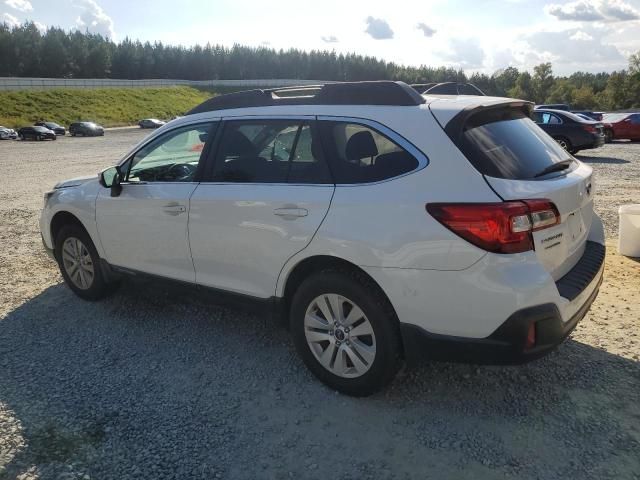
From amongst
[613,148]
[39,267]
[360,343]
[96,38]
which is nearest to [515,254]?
[360,343]

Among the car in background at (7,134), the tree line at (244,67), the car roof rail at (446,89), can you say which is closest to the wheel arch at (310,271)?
the car roof rail at (446,89)

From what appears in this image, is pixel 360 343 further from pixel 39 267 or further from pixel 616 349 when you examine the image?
pixel 39 267

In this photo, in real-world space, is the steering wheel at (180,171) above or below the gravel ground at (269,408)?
above

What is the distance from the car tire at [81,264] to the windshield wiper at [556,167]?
377 cm

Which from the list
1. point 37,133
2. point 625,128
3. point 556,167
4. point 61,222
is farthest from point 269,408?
point 37,133

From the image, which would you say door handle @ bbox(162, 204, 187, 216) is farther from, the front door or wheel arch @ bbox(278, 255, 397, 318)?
wheel arch @ bbox(278, 255, 397, 318)

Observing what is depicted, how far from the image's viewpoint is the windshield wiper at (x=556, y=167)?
10.1 ft

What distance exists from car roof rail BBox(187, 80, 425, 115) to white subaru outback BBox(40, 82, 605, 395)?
0.01m

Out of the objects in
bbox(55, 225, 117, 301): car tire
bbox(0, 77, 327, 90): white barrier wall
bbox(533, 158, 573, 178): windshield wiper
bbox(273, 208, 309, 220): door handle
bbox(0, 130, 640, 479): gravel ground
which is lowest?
bbox(0, 130, 640, 479): gravel ground

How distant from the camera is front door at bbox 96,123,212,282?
4.04m

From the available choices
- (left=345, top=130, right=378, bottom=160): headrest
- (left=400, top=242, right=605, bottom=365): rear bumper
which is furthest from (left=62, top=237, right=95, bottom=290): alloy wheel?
(left=400, top=242, right=605, bottom=365): rear bumper

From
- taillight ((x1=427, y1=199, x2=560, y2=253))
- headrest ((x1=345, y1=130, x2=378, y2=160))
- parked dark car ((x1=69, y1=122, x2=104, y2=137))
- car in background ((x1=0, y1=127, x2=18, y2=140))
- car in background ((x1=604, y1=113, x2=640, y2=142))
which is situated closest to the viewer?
taillight ((x1=427, y1=199, x2=560, y2=253))

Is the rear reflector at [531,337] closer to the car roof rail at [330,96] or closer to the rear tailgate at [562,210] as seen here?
the rear tailgate at [562,210]

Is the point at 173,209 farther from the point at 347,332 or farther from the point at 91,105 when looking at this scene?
the point at 91,105
